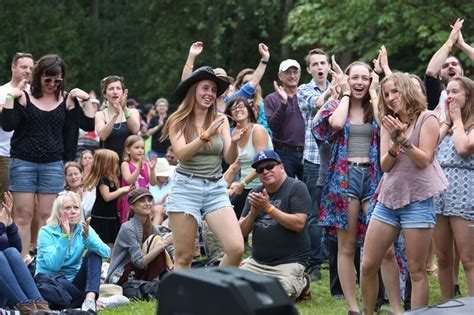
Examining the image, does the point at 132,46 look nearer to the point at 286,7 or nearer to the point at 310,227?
the point at 286,7

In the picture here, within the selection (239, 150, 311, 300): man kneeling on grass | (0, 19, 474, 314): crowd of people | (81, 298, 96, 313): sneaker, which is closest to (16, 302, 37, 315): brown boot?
(0, 19, 474, 314): crowd of people

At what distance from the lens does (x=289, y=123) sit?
Answer: 10961 millimetres

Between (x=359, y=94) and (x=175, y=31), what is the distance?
2404cm

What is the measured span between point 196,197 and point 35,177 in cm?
235

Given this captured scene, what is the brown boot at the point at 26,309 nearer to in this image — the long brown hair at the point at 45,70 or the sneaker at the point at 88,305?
the sneaker at the point at 88,305

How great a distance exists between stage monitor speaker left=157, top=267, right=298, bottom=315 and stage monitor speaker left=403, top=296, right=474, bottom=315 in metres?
1.82

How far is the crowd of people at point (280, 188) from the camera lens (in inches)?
287

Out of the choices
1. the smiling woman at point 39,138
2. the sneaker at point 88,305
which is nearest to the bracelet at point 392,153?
the sneaker at point 88,305

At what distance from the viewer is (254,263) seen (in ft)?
28.8

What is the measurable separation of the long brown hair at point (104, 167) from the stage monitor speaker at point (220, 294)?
7239mm

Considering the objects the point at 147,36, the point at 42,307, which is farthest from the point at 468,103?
the point at 147,36

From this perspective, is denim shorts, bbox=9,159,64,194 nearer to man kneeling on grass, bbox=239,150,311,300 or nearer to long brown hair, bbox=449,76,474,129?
man kneeling on grass, bbox=239,150,311,300

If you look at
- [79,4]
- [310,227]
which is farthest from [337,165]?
[79,4]

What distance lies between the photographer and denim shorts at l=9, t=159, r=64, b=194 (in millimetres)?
9477
